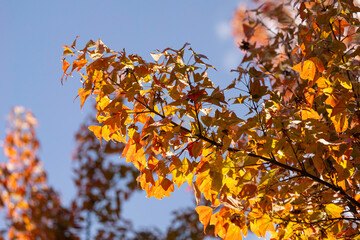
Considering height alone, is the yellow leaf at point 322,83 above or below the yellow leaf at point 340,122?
above

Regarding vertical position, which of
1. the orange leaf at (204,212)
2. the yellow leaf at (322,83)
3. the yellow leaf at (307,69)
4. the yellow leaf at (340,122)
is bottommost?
the orange leaf at (204,212)

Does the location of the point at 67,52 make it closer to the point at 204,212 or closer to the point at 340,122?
the point at 204,212

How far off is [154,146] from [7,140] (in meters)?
8.05

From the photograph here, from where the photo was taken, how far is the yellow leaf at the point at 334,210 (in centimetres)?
158

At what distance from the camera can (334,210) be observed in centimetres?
159

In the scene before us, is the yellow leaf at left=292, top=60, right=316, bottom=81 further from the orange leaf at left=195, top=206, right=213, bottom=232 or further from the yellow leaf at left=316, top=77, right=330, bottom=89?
the orange leaf at left=195, top=206, right=213, bottom=232

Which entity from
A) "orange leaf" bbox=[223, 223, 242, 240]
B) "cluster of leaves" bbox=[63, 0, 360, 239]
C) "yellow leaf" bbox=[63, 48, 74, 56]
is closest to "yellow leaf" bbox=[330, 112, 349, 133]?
"cluster of leaves" bbox=[63, 0, 360, 239]

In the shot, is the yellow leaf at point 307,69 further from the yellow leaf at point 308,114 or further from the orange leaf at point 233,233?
the orange leaf at point 233,233

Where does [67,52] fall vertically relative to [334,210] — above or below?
above

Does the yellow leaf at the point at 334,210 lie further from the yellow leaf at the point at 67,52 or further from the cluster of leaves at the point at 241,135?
the yellow leaf at the point at 67,52

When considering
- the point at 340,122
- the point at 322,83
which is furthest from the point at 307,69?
the point at 340,122

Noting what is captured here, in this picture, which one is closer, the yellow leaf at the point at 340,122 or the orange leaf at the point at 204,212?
the yellow leaf at the point at 340,122

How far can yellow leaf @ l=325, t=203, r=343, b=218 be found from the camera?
158cm

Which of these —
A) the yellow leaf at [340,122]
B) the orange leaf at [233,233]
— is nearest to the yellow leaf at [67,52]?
the orange leaf at [233,233]
